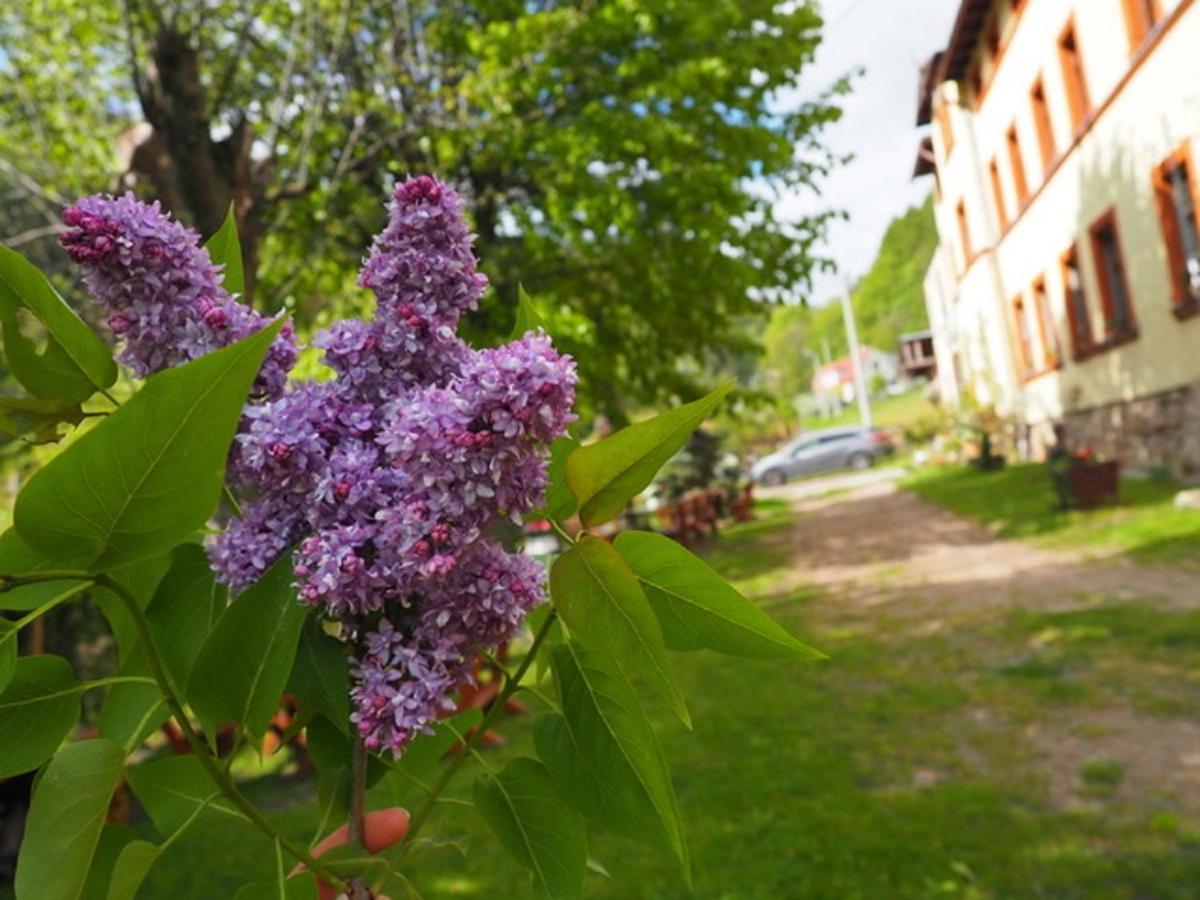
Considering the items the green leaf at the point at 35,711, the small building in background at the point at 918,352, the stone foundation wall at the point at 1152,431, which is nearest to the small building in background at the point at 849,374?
the small building in background at the point at 918,352

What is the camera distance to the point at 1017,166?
854 inches

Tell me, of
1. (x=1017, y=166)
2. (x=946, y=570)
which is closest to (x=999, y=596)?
(x=946, y=570)

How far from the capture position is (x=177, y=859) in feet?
19.4

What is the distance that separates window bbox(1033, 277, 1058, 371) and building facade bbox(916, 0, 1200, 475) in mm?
63

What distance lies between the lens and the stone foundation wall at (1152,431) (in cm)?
1352

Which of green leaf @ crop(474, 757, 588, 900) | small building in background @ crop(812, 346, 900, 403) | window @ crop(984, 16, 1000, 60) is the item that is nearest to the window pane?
window @ crop(984, 16, 1000, 60)

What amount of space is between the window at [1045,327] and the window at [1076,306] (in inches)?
49.6

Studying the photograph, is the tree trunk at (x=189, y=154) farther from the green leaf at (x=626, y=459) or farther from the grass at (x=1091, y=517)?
the grass at (x=1091, y=517)

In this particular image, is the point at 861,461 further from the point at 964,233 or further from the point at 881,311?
the point at 881,311

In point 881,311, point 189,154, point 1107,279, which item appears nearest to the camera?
point 189,154

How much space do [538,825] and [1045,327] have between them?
22.8 meters

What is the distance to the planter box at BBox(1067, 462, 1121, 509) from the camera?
1406 centimetres

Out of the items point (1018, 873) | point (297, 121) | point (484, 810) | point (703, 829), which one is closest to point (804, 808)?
point (703, 829)

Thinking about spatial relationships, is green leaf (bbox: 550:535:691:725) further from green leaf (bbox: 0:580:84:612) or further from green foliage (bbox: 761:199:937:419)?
green foliage (bbox: 761:199:937:419)
